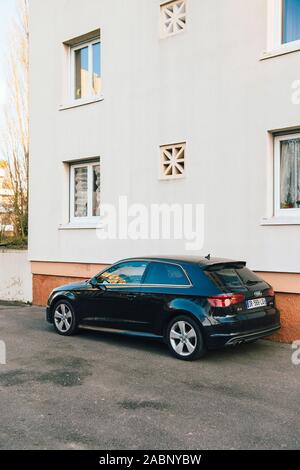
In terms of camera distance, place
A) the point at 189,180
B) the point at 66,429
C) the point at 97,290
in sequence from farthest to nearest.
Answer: the point at 189,180 → the point at 97,290 → the point at 66,429

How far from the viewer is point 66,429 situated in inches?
196

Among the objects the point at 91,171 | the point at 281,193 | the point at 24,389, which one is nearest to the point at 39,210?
the point at 91,171

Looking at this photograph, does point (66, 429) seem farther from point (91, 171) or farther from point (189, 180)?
point (91, 171)

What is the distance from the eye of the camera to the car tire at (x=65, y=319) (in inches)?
377

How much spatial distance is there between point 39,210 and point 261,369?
336 inches

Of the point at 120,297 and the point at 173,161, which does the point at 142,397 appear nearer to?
the point at 120,297

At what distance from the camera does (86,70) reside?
13484 millimetres

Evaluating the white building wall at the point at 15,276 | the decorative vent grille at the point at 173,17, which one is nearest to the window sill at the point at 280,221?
the decorative vent grille at the point at 173,17

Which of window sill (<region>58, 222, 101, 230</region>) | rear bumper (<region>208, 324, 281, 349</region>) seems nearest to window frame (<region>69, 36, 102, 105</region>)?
window sill (<region>58, 222, 101, 230</region>)

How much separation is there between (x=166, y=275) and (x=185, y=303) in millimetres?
701

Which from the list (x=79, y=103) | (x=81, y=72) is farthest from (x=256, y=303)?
(x=81, y=72)

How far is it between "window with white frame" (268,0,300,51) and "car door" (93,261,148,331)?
15.9 ft

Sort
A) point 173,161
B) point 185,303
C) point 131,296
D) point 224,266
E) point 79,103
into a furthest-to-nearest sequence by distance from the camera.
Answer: point 79,103 < point 173,161 < point 131,296 < point 224,266 < point 185,303

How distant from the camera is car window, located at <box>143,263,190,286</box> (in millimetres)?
7922
